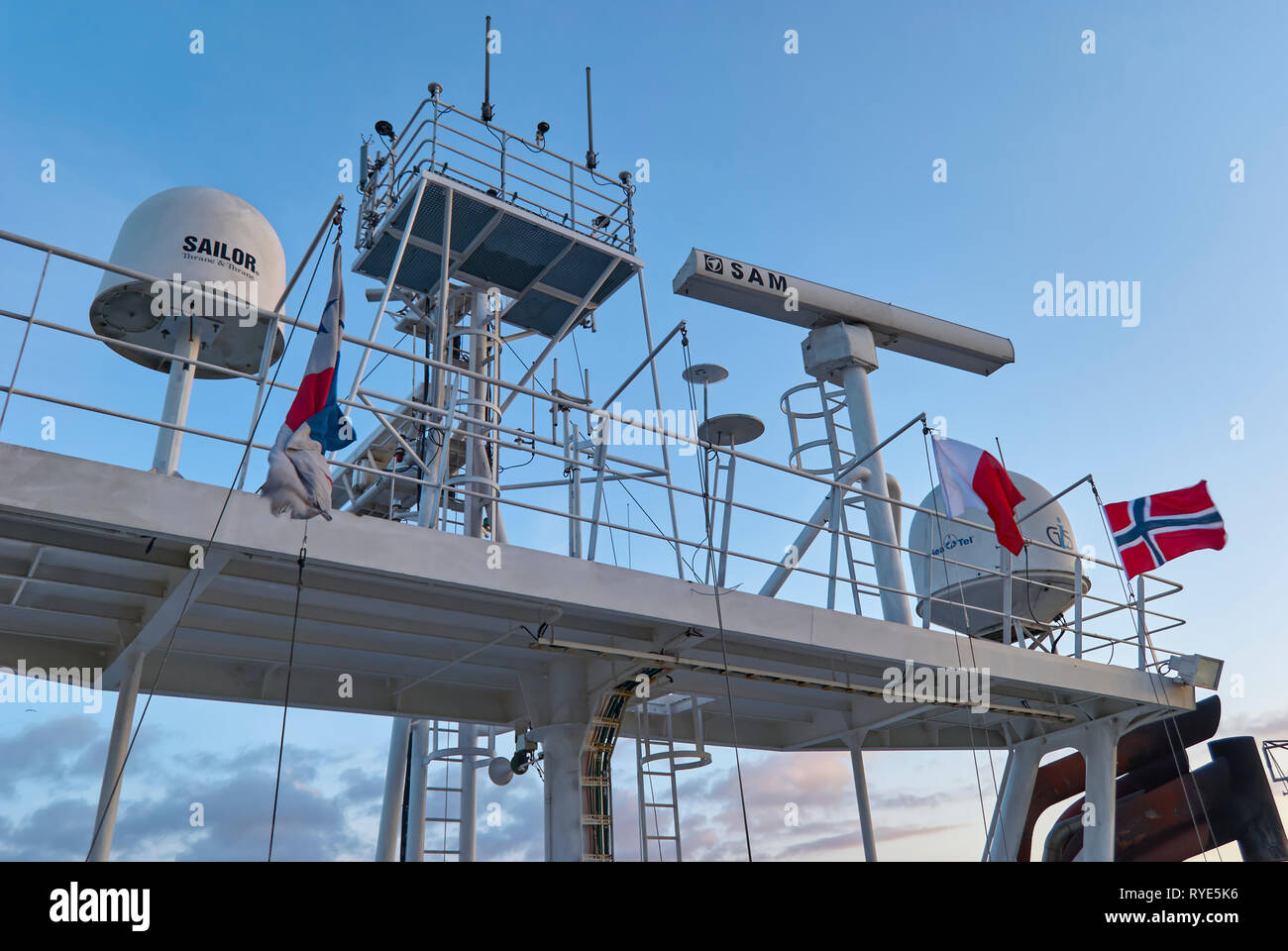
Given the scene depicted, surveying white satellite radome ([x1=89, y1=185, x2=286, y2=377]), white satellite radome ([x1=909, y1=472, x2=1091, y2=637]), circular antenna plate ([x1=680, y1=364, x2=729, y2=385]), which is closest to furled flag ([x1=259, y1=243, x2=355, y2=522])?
white satellite radome ([x1=89, y1=185, x2=286, y2=377])

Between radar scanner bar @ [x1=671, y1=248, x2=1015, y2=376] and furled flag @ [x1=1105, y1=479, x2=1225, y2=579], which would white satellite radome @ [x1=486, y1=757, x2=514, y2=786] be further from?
furled flag @ [x1=1105, y1=479, x2=1225, y2=579]

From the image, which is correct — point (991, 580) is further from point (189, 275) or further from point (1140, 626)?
point (189, 275)

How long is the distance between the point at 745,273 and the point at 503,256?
11.2ft

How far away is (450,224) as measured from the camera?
13258 mm

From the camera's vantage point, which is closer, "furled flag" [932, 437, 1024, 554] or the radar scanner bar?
"furled flag" [932, 437, 1024, 554]

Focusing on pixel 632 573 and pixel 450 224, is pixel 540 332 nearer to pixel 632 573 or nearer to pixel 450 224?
pixel 450 224

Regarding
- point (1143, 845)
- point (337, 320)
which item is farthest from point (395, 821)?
point (1143, 845)

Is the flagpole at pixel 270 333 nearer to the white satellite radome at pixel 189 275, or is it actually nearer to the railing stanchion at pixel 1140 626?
the white satellite radome at pixel 189 275

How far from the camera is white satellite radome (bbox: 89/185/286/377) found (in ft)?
30.8

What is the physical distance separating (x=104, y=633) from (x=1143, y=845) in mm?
18828

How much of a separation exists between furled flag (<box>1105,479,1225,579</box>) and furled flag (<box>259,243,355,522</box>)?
32.0 ft

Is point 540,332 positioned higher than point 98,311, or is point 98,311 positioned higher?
point 540,332

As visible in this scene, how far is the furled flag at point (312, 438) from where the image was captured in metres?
5.84
